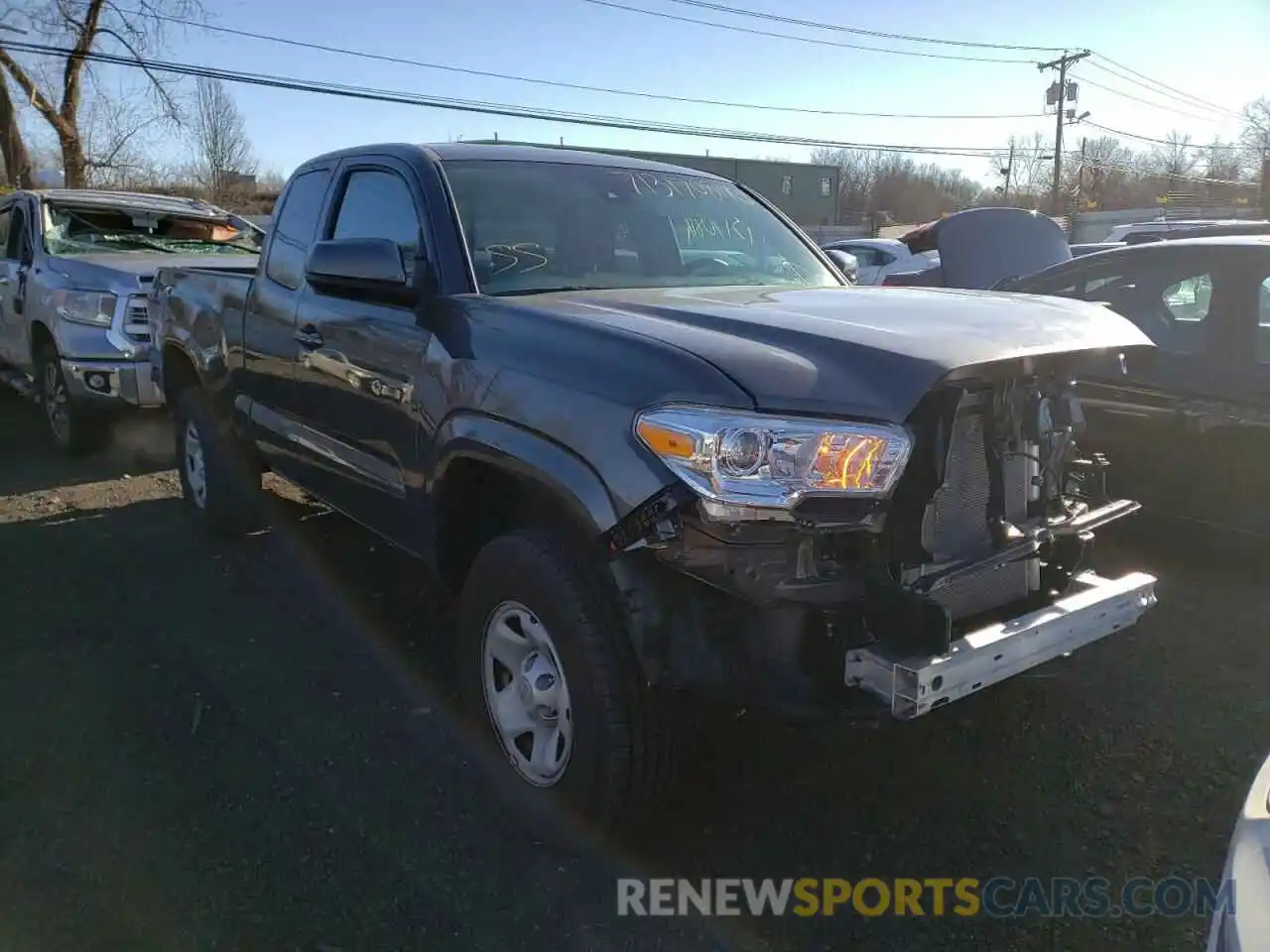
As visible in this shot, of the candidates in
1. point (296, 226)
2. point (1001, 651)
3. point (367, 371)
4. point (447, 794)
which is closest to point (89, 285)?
point (296, 226)

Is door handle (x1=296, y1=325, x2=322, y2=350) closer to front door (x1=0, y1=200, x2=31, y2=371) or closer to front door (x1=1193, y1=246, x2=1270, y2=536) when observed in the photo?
front door (x1=1193, y1=246, x2=1270, y2=536)

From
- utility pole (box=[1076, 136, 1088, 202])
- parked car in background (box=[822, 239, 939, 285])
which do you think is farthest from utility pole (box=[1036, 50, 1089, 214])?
parked car in background (box=[822, 239, 939, 285])

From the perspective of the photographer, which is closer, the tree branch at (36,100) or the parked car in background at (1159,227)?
the parked car in background at (1159,227)

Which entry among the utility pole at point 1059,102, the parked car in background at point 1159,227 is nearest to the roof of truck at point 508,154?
the parked car in background at point 1159,227

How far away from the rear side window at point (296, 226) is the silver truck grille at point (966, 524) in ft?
9.30

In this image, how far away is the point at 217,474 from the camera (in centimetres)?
546

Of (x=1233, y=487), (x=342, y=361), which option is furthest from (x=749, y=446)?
(x=1233, y=487)

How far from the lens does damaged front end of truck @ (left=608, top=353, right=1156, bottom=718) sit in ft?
7.66

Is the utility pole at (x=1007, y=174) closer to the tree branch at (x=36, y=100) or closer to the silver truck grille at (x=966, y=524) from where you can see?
the tree branch at (x=36, y=100)

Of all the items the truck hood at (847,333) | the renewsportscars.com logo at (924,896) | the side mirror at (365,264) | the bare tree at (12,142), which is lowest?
the renewsportscars.com logo at (924,896)

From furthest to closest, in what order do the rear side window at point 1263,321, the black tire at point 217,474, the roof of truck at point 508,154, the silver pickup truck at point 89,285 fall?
the silver pickup truck at point 89,285
the black tire at point 217,474
the rear side window at point 1263,321
the roof of truck at point 508,154

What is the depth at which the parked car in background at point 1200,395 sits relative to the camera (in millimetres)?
4539

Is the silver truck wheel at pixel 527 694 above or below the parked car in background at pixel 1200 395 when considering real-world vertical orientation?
below

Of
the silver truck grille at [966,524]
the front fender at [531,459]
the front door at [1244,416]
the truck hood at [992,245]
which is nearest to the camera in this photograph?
the front fender at [531,459]
